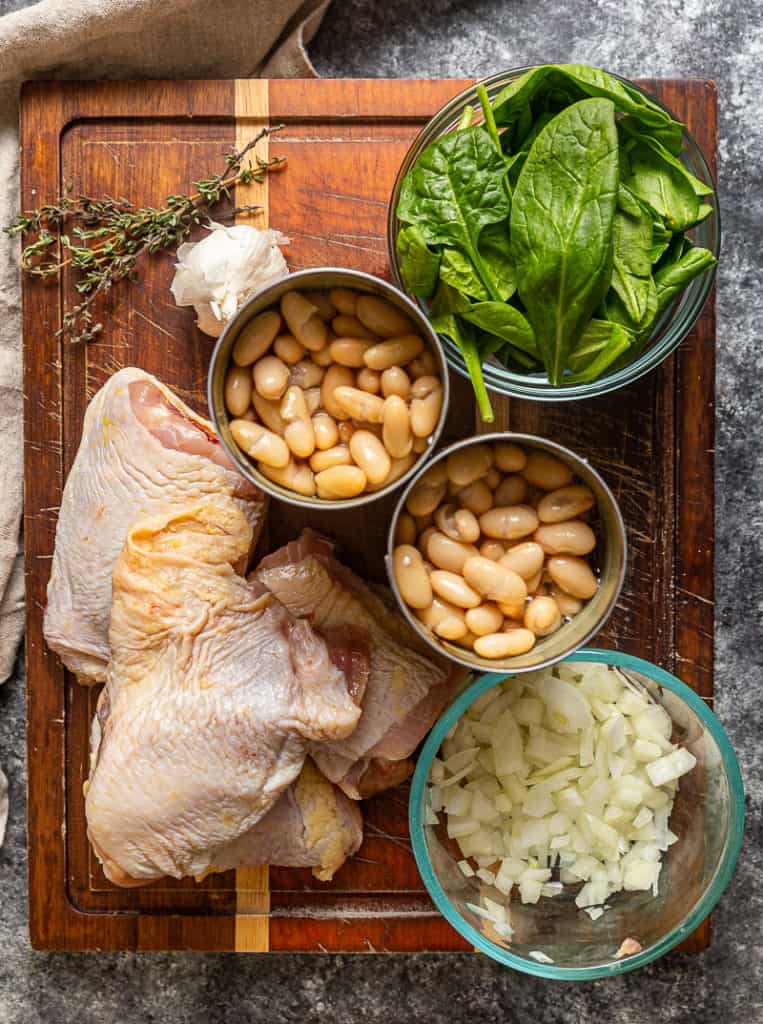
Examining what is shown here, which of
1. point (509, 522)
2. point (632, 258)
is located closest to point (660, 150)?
point (632, 258)

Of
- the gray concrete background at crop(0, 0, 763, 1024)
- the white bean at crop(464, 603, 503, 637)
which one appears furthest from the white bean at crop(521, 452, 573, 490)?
the gray concrete background at crop(0, 0, 763, 1024)

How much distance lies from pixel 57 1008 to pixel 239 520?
44.2 inches


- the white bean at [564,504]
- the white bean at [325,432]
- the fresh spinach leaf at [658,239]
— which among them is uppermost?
the fresh spinach leaf at [658,239]

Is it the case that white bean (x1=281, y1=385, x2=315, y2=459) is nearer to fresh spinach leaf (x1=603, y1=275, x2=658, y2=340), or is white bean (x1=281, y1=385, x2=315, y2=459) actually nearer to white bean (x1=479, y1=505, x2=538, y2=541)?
white bean (x1=479, y1=505, x2=538, y2=541)

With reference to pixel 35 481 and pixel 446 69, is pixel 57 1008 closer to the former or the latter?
pixel 35 481

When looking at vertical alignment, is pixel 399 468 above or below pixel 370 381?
below

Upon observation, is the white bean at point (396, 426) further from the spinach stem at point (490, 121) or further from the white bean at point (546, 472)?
the spinach stem at point (490, 121)

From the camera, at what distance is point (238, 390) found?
5.03 ft

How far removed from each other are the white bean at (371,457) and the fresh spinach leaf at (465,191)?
0.30m

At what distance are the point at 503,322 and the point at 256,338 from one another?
39 cm

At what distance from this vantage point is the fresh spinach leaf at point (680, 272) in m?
1.50

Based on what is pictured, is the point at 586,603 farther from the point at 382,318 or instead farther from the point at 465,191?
the point at 465,191

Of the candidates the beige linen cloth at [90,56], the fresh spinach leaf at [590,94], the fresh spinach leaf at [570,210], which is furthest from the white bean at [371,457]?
the beige linen cloth at [90,56]

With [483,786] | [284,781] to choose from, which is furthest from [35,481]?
[483,786]
